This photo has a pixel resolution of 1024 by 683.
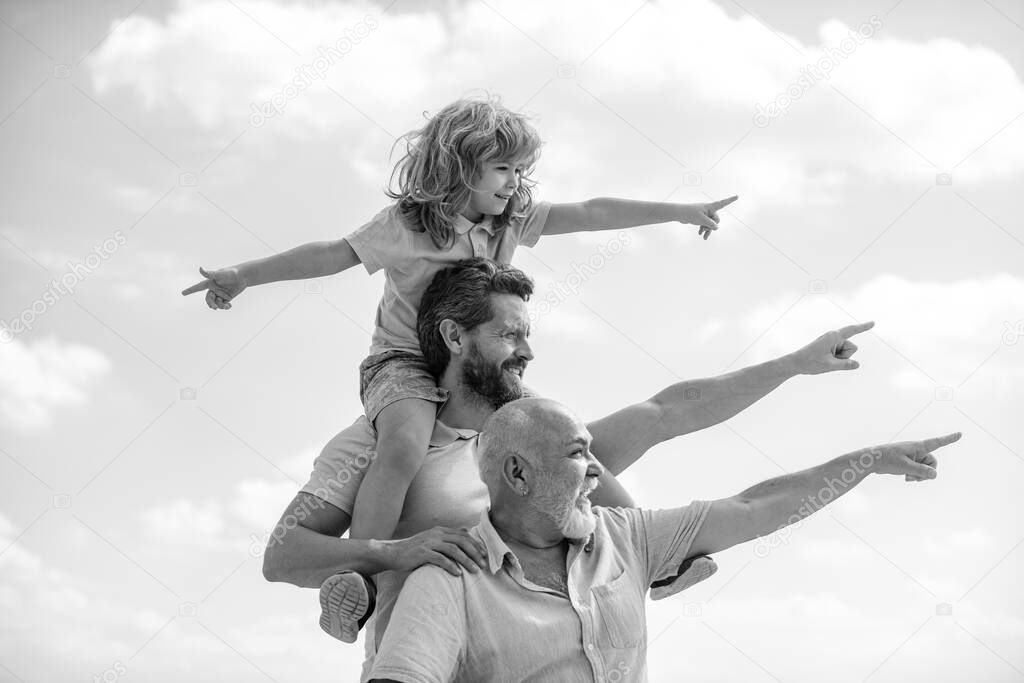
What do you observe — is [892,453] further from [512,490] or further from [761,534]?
[512,490]

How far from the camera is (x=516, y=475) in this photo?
354cm

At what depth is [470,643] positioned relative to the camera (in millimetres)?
3342

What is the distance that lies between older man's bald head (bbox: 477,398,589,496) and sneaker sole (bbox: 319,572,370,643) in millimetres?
501

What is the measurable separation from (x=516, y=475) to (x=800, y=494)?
0.89 meters

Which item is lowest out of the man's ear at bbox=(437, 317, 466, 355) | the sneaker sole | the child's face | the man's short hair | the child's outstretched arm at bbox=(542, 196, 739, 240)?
the sneaker sole

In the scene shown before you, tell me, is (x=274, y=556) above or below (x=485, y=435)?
below

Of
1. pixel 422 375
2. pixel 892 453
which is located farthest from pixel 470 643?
pixel 892 453

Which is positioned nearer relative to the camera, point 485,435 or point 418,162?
point 485,435

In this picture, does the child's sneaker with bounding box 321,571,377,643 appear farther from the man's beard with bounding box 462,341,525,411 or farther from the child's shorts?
the man's beard with bounding box 462,341,525,411

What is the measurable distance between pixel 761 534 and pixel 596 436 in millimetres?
815

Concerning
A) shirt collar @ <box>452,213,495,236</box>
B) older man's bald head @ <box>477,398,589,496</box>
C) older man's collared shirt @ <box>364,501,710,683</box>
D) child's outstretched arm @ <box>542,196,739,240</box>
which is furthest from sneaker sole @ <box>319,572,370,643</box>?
child's outstretched arm @ <box>542,196,739,240</box>

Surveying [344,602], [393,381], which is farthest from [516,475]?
[393,381]

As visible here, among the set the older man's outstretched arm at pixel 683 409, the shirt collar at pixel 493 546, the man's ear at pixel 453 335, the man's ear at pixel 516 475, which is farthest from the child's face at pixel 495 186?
the shirt collar at pixel 493 546

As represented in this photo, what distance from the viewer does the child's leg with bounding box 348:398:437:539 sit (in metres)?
3.85
